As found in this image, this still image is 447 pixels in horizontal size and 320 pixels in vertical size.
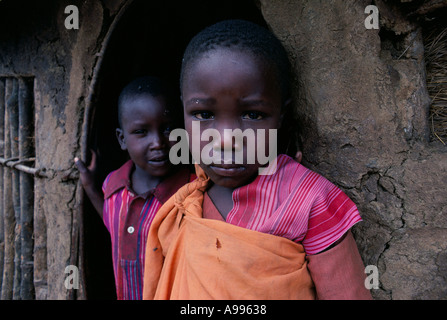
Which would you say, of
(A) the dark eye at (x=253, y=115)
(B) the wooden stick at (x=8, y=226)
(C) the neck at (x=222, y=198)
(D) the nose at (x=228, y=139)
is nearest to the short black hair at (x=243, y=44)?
(A) the dark eye at (x=253, y=115)

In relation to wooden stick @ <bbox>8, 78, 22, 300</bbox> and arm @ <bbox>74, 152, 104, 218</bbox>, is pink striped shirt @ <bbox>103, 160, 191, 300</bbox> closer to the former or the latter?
arm @ <bbox>74, 152, 104, 218</bbox>

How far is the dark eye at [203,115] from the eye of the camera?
→ 114 centimetres

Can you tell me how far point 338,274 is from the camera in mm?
1047

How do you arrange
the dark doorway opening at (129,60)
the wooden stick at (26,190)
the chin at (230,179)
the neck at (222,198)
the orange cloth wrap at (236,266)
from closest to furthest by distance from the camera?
1. the orange cloth wrap at (236,266)
2. the chin at (230,179)
3. the neck at (222,198)
4. the dark doorway opening at (129,60)
5. the wooden stick at (26,190)

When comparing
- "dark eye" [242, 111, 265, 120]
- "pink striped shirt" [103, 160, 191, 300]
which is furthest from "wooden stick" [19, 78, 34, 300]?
"dark eye" [242, 111, 265, 120]

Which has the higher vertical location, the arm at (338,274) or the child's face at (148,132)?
the child's face at (148,132)

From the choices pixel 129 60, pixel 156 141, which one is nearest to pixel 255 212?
pixel 156 141

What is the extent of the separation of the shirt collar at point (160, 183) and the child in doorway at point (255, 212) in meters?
0.51

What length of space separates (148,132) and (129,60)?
74cm

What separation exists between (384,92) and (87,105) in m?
1.47

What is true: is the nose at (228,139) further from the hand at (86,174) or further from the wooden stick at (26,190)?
the wooden stick at (26,190)

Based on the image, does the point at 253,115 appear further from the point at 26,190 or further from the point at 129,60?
the point at 26,190
